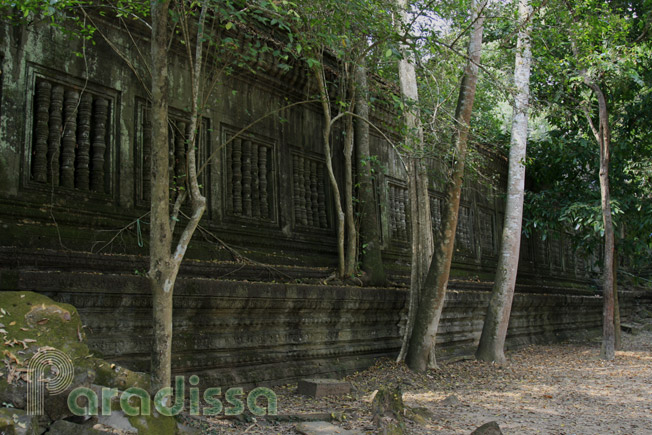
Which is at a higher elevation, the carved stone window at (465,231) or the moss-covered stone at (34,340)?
the carved stone window at (465,231)

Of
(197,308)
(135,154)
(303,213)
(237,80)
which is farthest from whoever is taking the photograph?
(303,213)

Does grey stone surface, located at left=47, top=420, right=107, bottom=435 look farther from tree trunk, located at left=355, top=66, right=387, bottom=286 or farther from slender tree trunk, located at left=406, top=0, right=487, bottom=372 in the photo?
tree trunk, located at left=355, top=66, right=387, bottom=286

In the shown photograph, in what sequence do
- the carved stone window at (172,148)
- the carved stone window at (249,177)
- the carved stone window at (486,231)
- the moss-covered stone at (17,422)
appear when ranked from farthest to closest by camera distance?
the carved stone window at (486,231) < the carved stone window at (249,177) < the carved stone window at (172,148) < the moss-covered stone at (17,422)

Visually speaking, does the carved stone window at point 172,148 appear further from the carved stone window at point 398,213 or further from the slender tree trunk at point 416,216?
the carved stone window at point 398,213

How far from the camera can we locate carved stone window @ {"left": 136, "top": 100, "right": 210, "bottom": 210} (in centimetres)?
524

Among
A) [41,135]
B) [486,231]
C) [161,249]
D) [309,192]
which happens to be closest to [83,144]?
[41,135]

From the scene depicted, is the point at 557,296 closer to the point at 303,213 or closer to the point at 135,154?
the point at 303,213

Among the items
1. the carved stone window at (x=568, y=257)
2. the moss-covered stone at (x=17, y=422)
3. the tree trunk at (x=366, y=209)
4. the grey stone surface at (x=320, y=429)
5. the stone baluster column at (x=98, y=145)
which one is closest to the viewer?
the moss-covered stone at (x=17, y=422)

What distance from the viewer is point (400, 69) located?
7.02 meters

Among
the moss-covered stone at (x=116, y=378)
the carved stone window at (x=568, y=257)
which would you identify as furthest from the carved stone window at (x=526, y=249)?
the moss-covered stone at (x=116, y=378)

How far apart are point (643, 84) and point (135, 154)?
7309mm

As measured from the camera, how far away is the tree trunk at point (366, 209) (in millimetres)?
6949

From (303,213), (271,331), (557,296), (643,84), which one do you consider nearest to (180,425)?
(271,331)

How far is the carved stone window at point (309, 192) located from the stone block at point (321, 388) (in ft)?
6.94
